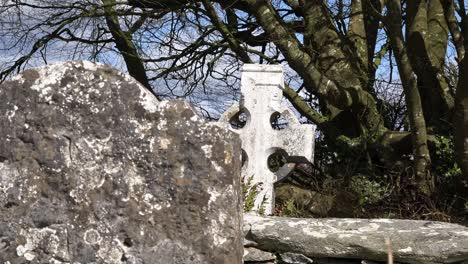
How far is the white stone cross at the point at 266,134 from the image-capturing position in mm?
5480

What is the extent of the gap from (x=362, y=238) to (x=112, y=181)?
1704 mm

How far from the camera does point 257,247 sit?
14.1ft

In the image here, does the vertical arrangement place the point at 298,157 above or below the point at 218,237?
above

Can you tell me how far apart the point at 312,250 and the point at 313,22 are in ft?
15.1

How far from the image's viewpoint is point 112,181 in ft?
9.40

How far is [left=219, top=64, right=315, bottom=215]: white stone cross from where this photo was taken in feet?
18.0

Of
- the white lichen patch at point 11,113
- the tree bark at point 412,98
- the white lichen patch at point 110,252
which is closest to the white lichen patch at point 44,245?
the white lichen patch at point 110,252

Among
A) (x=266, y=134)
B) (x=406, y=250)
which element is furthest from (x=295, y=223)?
(x=266, y=134)

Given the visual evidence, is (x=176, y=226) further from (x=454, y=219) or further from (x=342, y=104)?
(x=342, y=104)

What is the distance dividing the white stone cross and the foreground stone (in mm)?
1200

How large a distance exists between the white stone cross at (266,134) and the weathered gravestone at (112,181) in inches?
102

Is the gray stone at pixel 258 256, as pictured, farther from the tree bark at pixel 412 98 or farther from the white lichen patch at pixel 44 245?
the tree bark at pixel 412 98

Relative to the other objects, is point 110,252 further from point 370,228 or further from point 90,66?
point 370,228

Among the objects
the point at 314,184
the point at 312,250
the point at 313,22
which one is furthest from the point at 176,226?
the point at 313,22
